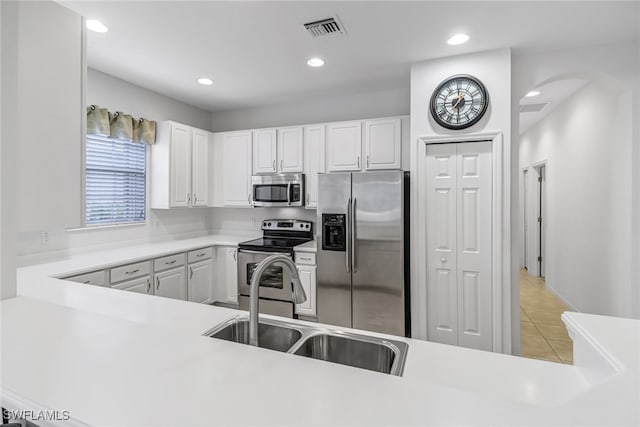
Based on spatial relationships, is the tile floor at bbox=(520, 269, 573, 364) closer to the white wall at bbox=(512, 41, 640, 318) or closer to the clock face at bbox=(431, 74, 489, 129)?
the white wall at bbox=(512, 41, 640, 318)

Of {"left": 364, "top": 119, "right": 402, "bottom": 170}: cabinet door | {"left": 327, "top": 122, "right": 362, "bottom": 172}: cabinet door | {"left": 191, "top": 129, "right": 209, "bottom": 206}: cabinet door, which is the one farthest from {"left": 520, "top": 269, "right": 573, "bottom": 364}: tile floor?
{"left": 191, "top": 129, "right": 209, "bottom": 206}: cabinet door

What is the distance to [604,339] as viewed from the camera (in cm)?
88

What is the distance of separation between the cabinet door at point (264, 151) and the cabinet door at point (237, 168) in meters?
0.11

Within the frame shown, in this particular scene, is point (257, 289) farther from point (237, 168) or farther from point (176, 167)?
point (237, 168)

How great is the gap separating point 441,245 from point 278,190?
2.01 m

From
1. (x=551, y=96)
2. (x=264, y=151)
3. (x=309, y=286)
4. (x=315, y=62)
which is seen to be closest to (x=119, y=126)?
(x=264, y=151)

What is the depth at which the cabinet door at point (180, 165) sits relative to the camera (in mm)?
3707

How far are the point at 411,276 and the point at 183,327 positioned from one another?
7.45 ft

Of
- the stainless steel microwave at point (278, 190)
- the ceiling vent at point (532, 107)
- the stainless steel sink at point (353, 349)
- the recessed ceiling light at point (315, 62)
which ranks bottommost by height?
the stainless steel sink at point (353, 349)

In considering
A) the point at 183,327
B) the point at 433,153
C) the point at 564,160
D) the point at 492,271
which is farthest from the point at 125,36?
the point at 564,160

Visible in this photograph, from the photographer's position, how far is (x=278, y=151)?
13.0ft

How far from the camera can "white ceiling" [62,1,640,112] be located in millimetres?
2125

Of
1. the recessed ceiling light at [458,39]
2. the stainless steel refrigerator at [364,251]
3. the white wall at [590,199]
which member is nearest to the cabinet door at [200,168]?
the stainless steel refrigerator at [364,251]

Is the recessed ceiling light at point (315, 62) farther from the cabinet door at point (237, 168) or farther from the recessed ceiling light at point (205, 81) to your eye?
the cabinet door at point (237, 168)
